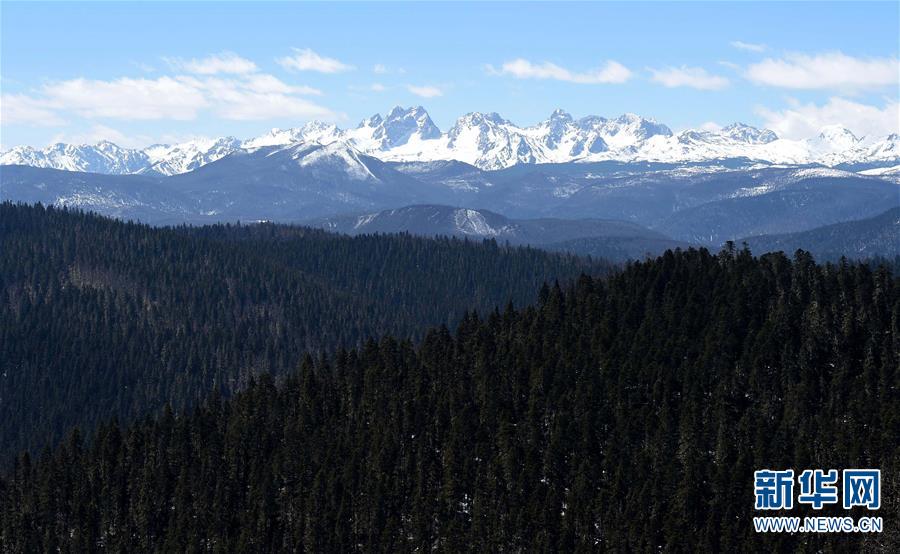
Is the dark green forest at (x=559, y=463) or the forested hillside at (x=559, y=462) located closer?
the dark green forest at (x=559, y=463)

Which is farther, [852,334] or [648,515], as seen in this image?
[852,334]

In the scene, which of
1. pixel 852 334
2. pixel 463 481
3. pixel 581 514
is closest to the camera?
pixel 581 514

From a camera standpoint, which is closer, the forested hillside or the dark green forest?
the dark green forest

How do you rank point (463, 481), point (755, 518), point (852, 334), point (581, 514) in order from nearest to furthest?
point (755, 518) < point (581, 514) < point (463, 481) < point (852, 334)

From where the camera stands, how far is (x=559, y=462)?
174m

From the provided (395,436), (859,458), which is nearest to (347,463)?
(395,436)

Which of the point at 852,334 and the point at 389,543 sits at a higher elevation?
the point at 852,334

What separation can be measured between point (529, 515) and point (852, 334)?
64459 mm

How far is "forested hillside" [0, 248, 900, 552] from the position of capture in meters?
159

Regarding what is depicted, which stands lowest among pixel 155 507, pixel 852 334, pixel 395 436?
pixel 155 507

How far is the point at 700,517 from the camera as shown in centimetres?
15662

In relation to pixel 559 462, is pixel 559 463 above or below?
below

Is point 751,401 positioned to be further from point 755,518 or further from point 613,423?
point 755,518

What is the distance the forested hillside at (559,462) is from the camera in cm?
15912
